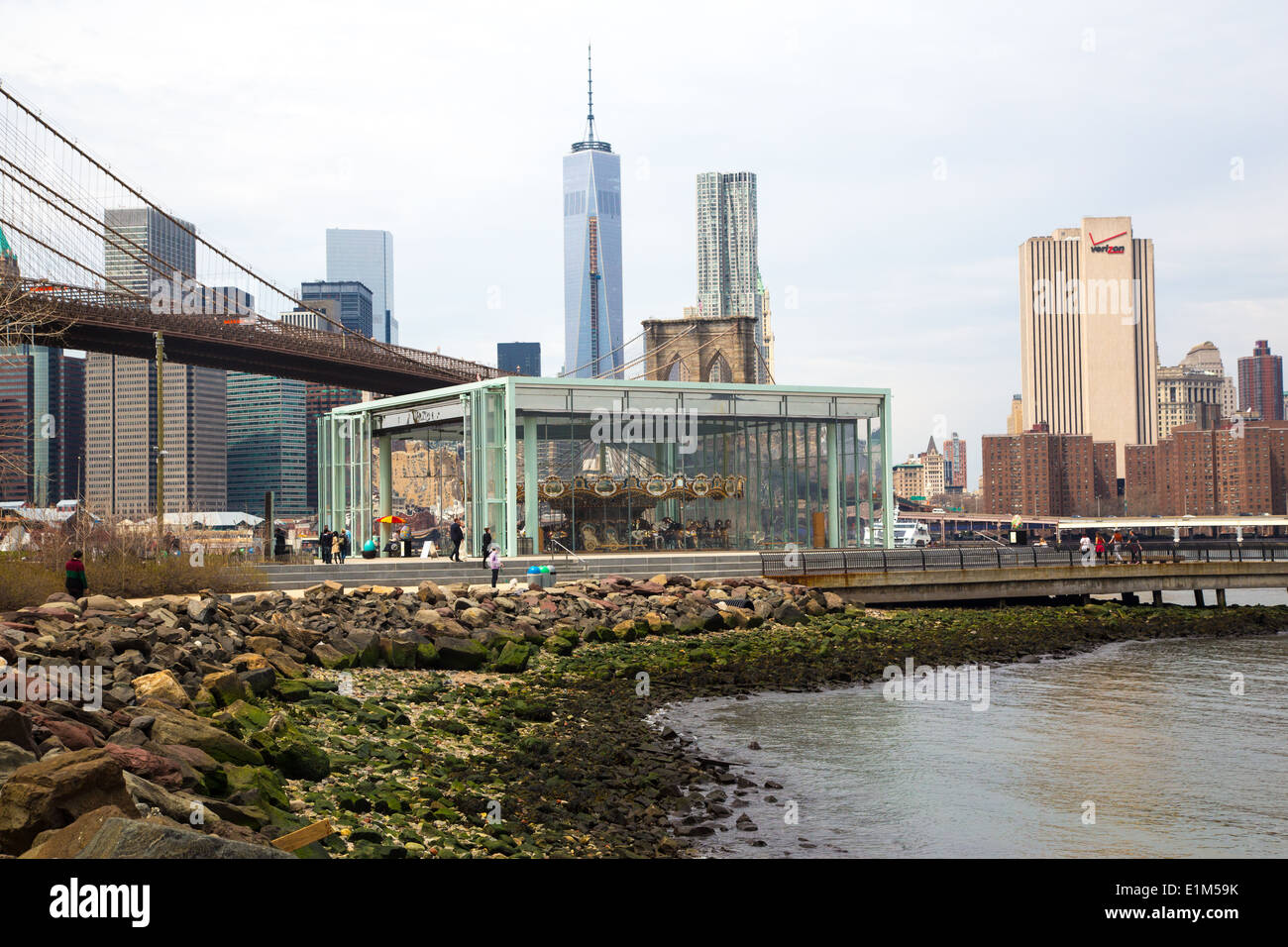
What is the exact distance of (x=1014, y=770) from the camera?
15578 mm

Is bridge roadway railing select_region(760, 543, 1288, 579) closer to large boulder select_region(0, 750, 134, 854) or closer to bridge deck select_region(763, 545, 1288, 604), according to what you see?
bridge deck select_region(763, 545, 1288, 604)

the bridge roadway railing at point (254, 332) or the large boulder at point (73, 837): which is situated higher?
the bridge roadway railing at point (254, 332)

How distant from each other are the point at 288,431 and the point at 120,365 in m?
34.3

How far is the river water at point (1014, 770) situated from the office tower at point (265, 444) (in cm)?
16858

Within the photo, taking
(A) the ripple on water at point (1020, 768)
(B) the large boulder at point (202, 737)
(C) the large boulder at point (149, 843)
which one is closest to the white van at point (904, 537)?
(A) the ripple on water at point (1020, 768)

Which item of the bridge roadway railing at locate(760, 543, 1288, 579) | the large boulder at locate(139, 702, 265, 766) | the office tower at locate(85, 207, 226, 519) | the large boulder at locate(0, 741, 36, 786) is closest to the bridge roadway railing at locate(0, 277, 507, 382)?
the bridge roadway railing at locate(760, 543, 1288, 579)

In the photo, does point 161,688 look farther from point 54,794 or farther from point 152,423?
point 152,423

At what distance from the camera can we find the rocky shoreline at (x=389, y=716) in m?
8.20

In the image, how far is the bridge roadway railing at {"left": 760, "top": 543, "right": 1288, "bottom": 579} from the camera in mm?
35250

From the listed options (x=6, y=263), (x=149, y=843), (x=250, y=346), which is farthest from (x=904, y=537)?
(x=149, y=843)

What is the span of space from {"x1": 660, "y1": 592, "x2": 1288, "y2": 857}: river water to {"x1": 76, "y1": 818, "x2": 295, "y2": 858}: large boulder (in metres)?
5.92

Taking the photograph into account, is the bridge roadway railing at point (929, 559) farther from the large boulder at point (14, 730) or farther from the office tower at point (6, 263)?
the large boulder at point (14, 730)

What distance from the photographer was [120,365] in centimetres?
15212
